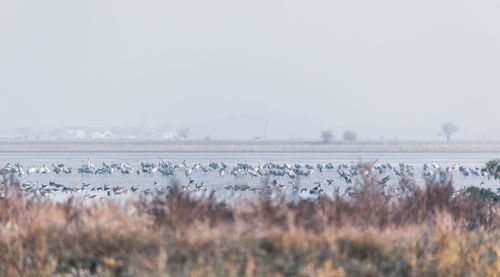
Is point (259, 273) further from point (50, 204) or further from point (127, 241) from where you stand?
point (50, 204)

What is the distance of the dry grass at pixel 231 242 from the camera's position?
42.2 feet

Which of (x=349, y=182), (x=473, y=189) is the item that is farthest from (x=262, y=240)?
(x=349, y=182)

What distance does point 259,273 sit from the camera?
12406mm

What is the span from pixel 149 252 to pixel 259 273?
1.96 metres

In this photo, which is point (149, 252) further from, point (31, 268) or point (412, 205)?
point (412, 205)

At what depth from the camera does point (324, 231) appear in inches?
551

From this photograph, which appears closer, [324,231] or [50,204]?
[324,231]

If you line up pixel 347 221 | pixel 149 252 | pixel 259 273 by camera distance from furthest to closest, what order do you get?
pixel 347 221 < pixel 149 252 < pixel 259 273

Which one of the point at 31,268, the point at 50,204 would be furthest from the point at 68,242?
the point at 50,204

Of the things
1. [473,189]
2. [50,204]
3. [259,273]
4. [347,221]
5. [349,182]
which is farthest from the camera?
[349,182]

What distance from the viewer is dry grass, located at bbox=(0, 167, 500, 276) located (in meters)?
12.9

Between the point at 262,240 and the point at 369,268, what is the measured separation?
1.83 m

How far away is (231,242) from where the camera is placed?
Answer: 13.4 m

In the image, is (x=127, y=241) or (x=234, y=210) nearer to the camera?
(x=127, y=241)
